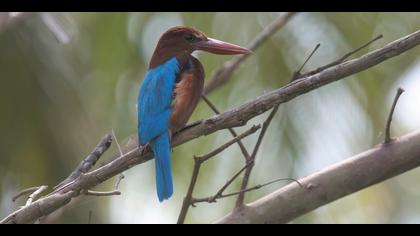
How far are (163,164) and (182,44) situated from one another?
72 centimetres

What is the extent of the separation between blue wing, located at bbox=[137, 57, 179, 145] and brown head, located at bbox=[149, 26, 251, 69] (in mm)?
84

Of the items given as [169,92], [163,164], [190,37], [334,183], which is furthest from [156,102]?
[334,183]

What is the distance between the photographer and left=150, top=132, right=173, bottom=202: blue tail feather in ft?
10.8

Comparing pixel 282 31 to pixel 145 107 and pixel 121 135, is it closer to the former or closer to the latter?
pixel 121 135

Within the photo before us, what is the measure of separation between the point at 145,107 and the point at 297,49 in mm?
2196

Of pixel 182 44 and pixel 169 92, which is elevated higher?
pixel 182 44

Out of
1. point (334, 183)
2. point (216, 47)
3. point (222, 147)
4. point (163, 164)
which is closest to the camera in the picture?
point (222, 147)

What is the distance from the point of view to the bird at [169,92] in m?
3.32

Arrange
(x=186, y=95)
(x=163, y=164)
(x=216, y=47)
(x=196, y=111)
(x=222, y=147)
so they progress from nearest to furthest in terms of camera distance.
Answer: (x=222, y=147) < (x=163, y=164) < (x=186, y=95) < (x=216, y=47) < (x=196, y=111)

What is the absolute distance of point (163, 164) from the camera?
3.31 meters

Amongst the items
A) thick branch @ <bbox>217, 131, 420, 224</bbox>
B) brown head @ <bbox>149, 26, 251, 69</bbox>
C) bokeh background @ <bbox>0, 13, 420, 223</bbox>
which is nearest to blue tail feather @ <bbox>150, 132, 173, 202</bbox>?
thick branch @ <bbox>217, 131, 420, 224</bbox>

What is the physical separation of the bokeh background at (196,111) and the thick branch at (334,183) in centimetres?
190

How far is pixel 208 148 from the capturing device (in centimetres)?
551

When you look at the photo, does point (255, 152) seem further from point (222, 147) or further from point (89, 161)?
point (89, 161)
